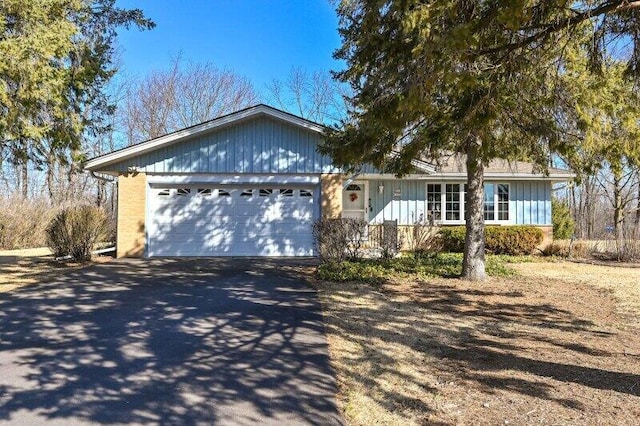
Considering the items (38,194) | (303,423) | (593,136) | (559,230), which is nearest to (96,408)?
(303,423)

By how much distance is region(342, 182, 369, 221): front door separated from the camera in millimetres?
17656

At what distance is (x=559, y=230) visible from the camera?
20234 millimetres

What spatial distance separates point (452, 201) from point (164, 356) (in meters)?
14.4

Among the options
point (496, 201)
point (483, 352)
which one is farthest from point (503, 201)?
point (483, 352)

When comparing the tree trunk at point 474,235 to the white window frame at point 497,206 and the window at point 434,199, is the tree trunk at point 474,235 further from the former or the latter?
the white window frame at point 497,206

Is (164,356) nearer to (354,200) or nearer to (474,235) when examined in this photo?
(474,235)

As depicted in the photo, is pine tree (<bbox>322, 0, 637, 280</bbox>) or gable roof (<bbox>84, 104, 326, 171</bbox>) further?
gable roof (<bbox>84, 104, 326, 171</bbox>)

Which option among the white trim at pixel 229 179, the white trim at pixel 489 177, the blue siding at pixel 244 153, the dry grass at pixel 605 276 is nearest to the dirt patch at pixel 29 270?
the white trim at pixel 229 179

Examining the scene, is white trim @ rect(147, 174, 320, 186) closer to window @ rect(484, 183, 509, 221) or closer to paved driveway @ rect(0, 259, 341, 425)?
paved driveway @ rect(0, 259, 341, 425)

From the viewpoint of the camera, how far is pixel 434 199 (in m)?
17.8

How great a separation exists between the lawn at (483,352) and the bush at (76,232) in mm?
7281

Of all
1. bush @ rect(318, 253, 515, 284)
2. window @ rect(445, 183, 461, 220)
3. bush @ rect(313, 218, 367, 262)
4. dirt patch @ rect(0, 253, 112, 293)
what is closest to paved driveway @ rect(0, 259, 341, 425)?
dirt patch @ rect(0, 253, 112, 293)

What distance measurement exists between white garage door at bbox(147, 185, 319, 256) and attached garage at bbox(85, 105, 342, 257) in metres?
0.03

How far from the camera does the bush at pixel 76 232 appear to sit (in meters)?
13.2
